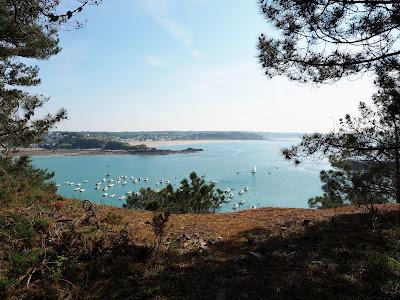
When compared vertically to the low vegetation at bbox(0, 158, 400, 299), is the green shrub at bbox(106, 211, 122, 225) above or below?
above

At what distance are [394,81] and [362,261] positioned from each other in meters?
3.68

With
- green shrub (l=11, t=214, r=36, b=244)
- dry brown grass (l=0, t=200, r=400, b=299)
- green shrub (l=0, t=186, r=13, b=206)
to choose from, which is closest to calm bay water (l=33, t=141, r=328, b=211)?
green shrub (l=0, t=186, r=13, b=206)

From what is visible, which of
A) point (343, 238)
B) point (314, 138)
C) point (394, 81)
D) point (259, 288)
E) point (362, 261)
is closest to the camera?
point (259, 288)

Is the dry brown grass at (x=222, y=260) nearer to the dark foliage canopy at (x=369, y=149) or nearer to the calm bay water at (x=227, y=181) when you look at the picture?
the dark foliage canopy at (x=369, y=149)

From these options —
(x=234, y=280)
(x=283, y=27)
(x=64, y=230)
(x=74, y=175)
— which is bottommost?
(x=74, y=175)

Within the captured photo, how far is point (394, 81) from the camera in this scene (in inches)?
268

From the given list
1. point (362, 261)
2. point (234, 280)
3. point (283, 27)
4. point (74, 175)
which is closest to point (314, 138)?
point (283, 27)

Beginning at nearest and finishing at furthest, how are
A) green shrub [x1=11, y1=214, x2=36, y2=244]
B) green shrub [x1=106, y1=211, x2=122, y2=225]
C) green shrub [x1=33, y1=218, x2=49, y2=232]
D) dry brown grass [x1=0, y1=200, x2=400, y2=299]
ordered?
dry brown grass [x1=0, y1=200, x2=400, y2=299]
green shrub [x1=11, y1=214, x2=36, y2=244]
green shrub [x1=33, y1=218, x2=49, y2=232]
green shrub [x1=106, y1=211, x2=122, y2=225]

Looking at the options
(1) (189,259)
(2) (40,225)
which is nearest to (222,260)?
(1) (189,259)

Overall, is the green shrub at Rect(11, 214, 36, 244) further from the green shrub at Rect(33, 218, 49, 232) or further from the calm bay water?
the calm bay water

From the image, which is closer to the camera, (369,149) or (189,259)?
(189,259)

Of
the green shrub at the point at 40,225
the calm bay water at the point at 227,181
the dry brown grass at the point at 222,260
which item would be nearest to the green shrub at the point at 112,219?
the dry brown grass at the point at 222,260

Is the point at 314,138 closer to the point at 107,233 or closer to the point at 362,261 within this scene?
the point at 362,261

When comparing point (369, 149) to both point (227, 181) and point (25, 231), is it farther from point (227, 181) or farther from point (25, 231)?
point (227, 181)
